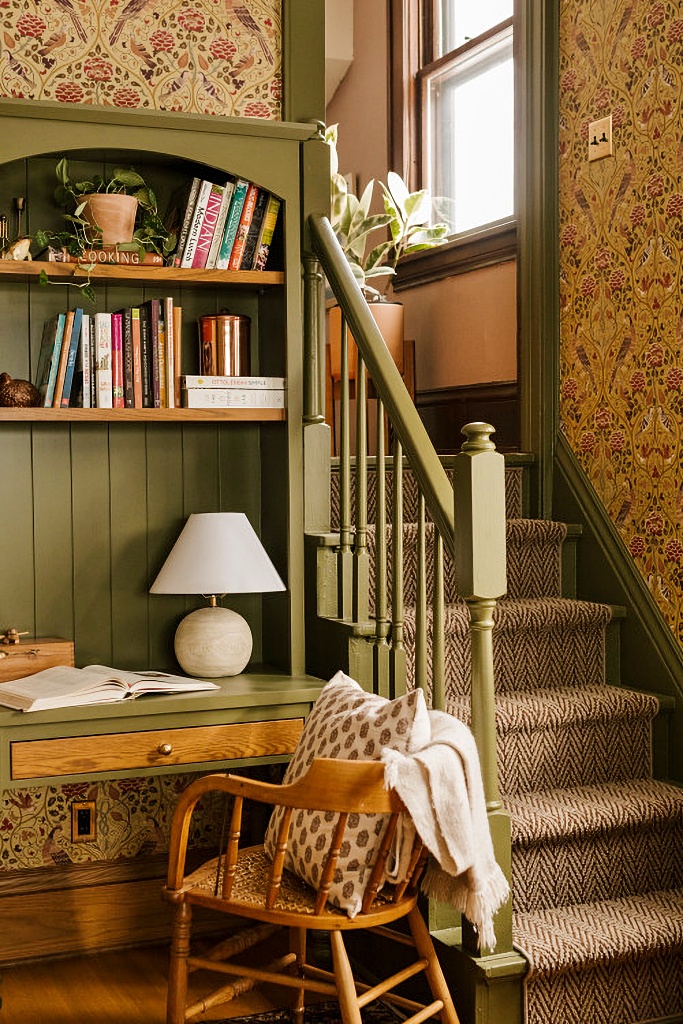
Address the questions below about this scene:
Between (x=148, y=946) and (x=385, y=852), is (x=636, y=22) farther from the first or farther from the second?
(x=148, y=946)

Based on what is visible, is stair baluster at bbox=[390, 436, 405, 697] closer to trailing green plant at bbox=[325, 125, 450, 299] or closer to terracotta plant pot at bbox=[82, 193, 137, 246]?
terracotta plant pot at bbox=[82, 193, 137, 246]

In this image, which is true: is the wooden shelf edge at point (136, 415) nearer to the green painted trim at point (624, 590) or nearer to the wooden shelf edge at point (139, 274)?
the wooden shelf edge at point (139, 274)

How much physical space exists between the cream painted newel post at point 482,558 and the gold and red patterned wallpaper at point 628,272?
3.24 feet

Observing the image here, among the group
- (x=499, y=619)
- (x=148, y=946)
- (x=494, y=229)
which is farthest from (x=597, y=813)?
(x=494, y=229)

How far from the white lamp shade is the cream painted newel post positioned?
23.0 inches

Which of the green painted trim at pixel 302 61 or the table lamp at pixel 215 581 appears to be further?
the green painted trim at pixel 302 61

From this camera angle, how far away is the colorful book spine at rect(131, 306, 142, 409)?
285 cm

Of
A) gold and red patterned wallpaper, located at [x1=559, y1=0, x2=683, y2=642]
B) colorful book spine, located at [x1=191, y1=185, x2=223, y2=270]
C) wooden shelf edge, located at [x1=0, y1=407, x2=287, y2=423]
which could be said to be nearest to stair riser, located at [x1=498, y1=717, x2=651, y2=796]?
gold and red patterned wallpaper, located at [x1=559, y1=0, x2=683, y2=642]

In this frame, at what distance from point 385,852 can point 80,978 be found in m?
1.27

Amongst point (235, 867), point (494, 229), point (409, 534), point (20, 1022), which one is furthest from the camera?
point (494, 229)

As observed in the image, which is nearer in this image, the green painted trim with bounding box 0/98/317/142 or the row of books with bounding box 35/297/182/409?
the green painted trim with bounding box 0/98/317/142

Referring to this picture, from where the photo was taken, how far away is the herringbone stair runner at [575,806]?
255 centimetres

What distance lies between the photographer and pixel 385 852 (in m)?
2.08

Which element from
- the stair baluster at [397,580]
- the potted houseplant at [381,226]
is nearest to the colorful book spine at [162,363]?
the stair baluster at [397,580]
